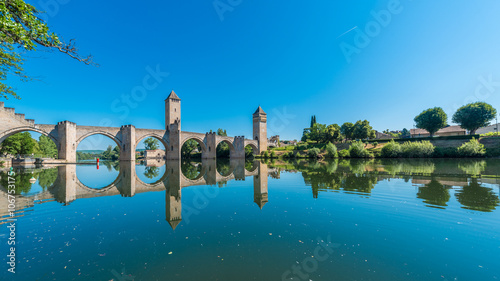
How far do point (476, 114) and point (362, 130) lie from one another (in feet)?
73.9

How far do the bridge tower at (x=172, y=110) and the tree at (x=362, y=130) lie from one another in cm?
4349

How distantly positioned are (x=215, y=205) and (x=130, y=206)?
2789mm

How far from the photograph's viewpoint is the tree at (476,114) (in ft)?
144

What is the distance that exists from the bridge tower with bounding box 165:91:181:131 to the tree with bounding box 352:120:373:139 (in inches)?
1712

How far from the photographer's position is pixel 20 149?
1308 inches

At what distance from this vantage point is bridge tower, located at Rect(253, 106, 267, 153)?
57.6m

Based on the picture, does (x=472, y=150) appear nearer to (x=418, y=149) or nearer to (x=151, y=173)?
(x=418, y=149)

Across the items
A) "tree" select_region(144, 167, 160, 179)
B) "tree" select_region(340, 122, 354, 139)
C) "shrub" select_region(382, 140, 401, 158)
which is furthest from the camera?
→ "tree" select_region(340, 122, 354, 139)

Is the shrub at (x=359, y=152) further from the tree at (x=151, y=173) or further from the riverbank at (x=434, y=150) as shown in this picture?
the tree at (x=151, y=173)

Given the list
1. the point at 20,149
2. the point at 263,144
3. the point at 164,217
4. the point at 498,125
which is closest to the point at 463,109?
the point at 498,125

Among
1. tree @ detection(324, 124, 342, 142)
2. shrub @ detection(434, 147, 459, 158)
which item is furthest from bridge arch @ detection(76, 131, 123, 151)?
shrub @ detection(434, 147, 459, 158)

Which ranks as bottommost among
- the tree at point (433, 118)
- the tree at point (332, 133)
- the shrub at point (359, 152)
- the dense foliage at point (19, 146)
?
the shrub at point (359, 152)

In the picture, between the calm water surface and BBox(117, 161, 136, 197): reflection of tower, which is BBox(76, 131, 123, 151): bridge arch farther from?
the calm water surface

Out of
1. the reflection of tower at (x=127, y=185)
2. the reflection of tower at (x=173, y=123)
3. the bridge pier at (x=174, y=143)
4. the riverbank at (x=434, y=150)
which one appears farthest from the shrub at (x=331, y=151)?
the reflection of tower at (x=127, y=185)
